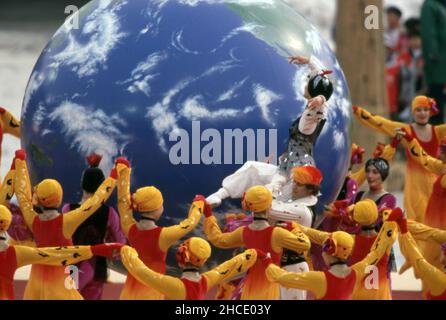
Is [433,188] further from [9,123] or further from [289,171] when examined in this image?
[9,123]

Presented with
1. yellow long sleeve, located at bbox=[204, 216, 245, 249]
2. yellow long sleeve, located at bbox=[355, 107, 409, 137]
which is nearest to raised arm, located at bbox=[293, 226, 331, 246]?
yellow long sleeve, located at bbox=[204, 216, 245, 249]

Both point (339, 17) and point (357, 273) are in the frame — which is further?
point (339, 17)

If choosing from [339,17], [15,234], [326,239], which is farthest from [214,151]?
[339,17]

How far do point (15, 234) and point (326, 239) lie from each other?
9.34 ft

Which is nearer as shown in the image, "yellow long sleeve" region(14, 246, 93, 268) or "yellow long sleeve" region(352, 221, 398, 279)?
"yellow long sleeve" region(14, 246, 93, 268)

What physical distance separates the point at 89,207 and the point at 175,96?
103 centimetres

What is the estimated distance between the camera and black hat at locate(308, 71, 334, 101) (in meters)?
13.8

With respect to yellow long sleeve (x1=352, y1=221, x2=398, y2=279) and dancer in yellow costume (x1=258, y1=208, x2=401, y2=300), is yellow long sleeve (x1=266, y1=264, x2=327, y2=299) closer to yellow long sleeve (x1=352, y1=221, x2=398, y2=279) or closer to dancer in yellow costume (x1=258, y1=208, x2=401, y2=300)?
dancer in yellow costume (x1=258, y1=208, x2=401, y2=300)

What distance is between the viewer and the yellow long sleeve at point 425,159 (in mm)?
15727

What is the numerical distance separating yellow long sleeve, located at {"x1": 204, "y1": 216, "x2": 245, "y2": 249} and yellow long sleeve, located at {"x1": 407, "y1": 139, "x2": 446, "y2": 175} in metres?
2.87

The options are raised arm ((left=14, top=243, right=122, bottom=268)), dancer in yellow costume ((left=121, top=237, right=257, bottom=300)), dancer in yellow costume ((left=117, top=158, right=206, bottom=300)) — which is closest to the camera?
dancer in yellow costume ((left=121, top=237, right=257, bottom=300))

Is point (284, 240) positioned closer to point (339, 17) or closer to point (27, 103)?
point (27, 103)

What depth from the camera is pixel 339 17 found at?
21.9 metres
